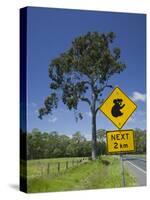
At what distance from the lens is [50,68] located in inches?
639

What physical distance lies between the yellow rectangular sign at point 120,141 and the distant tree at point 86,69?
0.32 metres

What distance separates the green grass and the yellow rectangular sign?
190 millimetres

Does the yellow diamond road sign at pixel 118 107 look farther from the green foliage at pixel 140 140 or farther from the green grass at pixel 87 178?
the green grass at pixel 87 178

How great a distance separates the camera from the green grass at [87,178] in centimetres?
1612

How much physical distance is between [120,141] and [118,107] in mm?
653

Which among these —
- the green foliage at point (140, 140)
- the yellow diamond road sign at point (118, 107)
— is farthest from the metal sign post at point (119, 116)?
the green foliage at point (140, 140)

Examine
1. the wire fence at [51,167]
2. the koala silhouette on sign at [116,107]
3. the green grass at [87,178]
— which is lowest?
the green grass at [87,178]

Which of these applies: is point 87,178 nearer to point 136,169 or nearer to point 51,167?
point 51,167

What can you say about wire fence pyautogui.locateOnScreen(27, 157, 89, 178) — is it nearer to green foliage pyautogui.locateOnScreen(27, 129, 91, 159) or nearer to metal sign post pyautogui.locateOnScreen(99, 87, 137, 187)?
green foliage pyautogui.locateOnScreen(27, 129, 91, 159)

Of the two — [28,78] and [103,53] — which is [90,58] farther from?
[28,78]

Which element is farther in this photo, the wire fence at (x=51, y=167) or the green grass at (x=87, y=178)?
the green grass at (x=87, y=178)

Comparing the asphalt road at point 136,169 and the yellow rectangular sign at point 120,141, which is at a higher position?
the yellow rectangular sign at point 120,141

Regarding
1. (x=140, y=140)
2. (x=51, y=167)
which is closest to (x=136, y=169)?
(x=140, y=140)

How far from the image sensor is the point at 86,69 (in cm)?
1670
